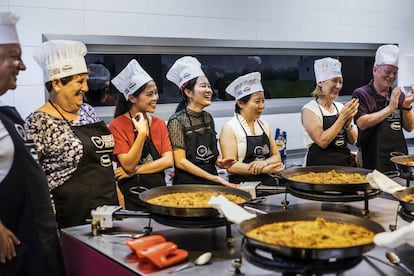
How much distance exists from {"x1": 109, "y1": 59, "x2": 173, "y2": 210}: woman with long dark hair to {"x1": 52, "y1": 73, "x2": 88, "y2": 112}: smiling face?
14.6 inches

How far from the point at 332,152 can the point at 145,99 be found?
1.33m

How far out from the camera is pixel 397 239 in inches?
A: 50.7

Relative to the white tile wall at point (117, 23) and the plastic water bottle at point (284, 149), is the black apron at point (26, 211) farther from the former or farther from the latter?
the plastic water bottle at point (284, 149)

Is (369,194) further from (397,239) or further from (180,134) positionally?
(180,134)

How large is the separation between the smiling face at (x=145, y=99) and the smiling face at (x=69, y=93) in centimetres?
51

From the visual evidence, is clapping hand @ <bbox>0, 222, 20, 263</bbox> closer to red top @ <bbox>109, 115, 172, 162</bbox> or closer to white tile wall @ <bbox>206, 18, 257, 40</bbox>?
red top @ <bbox>109, 115, 172, 162</bbox>

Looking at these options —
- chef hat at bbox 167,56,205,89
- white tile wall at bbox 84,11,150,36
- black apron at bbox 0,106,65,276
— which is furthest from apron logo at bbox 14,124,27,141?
white tile wall at bbox 84,11,150,36

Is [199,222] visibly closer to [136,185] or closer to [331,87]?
[136,185]

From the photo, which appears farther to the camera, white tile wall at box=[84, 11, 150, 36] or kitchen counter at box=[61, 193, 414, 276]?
white tile wall at box=[84, 11, 150, 36]

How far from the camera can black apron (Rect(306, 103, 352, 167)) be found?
3.35 m

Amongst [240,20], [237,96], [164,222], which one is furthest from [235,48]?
[164,222]

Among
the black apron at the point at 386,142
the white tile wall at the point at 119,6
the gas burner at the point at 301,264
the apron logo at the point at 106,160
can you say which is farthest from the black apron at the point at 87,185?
the black apron at the point at 386,142

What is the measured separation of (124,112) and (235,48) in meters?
1.56

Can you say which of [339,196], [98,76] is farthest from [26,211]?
[98,76]
